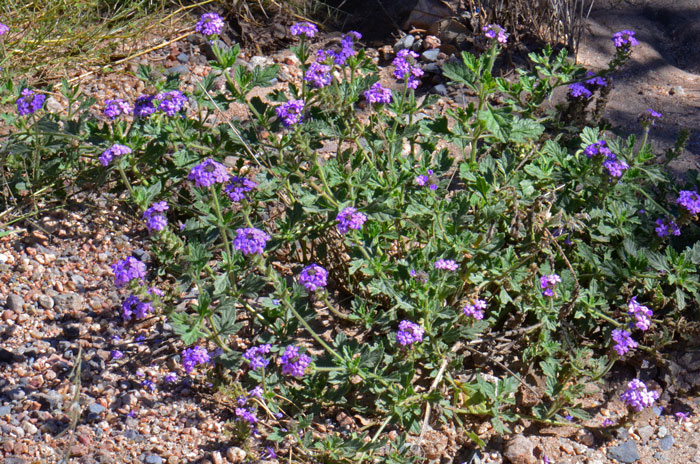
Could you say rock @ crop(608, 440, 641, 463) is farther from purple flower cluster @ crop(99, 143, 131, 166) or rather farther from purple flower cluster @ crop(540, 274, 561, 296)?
purple flower cluster @ crop(99, 143, 131, 166)

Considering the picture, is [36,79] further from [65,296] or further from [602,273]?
[602,273]

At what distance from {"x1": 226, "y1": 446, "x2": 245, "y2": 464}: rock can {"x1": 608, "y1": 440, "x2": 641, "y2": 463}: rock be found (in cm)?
156

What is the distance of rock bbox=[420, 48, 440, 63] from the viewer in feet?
17.0

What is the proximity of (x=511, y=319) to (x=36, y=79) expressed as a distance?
3267mm

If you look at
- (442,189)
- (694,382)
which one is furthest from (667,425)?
(442,189)

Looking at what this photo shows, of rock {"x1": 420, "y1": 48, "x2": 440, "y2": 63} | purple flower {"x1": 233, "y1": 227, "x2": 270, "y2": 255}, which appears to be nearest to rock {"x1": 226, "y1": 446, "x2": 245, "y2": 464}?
purple flower {"x1": 233, "y1": 227, "x2": 270, "y2": 255}

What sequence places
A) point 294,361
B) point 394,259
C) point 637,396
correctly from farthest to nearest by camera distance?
point 394,259, point 637,396, point 294,361

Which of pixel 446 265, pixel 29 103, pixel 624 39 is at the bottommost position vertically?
pixel 446 265

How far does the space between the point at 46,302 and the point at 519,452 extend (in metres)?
2.22

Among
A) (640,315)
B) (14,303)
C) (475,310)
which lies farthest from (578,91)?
(14,303)

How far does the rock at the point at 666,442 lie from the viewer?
319 cm

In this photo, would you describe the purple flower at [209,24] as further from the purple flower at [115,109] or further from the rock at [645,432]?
the rock at [645,432]

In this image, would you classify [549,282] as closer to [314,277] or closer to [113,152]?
[314,277]

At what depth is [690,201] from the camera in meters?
3.25
